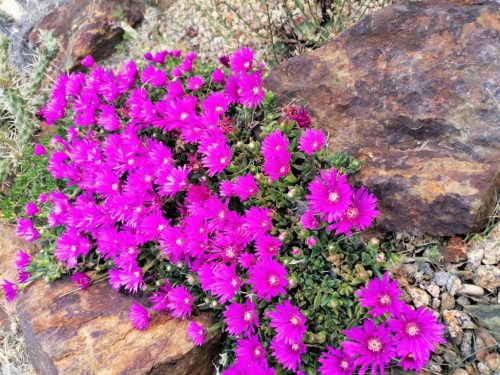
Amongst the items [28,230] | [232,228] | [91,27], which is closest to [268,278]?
[232,228]

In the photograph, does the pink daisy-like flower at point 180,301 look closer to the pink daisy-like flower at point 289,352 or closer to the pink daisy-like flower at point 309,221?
the pink daisy-like flower at point 289,352

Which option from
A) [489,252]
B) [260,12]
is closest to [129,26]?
[260,12]

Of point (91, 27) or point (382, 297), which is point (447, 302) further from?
point (91, 27)

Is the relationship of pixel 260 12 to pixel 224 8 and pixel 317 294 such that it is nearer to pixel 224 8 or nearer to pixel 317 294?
pixel 224 8

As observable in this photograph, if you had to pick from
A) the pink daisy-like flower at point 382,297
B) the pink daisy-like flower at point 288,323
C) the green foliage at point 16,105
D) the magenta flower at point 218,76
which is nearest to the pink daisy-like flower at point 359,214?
the pink daisy-like flower at point 382,297

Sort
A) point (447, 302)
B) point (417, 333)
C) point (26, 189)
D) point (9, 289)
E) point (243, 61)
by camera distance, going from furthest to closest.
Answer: point (26, 189) → point (9, 289) → point (243, 61) → point (447, 302) → point (417, 333)

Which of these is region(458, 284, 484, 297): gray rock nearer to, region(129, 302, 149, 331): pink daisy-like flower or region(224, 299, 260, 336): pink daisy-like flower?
region(224, 299, 260, 336): pink daisy-like flower

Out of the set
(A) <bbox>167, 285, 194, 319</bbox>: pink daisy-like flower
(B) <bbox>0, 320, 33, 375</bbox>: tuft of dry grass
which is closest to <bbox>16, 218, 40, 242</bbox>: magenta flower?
(B) <bbox>0, 320, 33, 375</bbox>: tuft of dry grass
